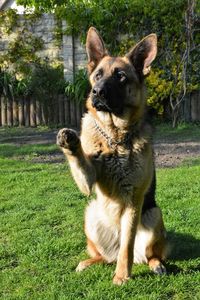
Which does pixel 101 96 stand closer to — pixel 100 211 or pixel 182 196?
pixel 100 211

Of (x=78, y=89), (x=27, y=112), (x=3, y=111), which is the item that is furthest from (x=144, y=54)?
(x=3, y=111)

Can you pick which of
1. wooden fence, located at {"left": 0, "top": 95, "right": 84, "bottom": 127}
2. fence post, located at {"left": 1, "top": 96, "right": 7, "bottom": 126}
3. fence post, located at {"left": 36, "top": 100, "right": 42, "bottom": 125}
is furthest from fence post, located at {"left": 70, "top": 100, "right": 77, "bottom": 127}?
fence post, located at {"left": 1, "top": 96, "right": 7, "bottom": 126}

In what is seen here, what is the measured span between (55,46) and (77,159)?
1147 cm

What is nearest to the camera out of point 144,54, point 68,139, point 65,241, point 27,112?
point 68,139

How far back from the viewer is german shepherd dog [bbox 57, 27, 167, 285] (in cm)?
429

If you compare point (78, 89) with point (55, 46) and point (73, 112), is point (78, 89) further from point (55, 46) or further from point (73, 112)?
point (55, 46)

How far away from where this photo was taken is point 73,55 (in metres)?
14.5

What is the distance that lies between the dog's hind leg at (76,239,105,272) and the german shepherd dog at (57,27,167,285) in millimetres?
11

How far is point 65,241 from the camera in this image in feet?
17.2

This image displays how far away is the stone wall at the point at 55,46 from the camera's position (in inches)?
569

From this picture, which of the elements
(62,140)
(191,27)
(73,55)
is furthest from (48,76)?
(62,140)

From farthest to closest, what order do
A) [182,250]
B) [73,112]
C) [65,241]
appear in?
[73,112] → [65,241] → [182,250]

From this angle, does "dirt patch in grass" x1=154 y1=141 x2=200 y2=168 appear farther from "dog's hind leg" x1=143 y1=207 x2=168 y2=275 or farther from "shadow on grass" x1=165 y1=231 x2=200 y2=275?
"dog's hind leg" x1=143 y1=207 x2=168 y2=275

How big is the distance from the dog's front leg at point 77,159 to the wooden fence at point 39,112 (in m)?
9.45
